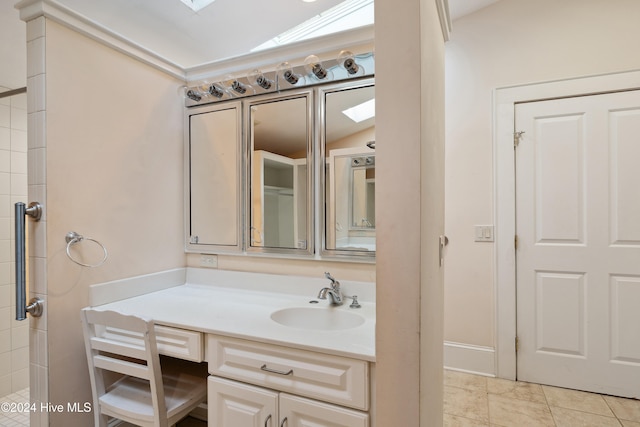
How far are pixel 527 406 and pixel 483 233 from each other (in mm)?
1117

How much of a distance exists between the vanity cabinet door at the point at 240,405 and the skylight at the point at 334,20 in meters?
1.93

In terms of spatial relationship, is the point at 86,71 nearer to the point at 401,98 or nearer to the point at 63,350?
the point at 63,350

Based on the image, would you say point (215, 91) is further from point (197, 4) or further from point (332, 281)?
point (332, 281)

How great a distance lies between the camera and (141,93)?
1.87m

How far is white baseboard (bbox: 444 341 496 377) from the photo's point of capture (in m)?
2.29

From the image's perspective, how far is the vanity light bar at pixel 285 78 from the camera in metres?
1.66

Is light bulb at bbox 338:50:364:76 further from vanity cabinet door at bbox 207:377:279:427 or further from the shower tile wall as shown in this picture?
the shower tile wall

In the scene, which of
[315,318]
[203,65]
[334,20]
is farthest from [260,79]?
[315,318]

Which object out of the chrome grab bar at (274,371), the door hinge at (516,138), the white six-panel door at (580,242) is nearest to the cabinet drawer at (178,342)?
the chrome grab bar at (274,371)

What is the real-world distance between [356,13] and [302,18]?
1.26 ft

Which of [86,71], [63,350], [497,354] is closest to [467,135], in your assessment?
[497,354]

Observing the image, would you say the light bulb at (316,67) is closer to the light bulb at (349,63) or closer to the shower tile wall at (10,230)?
the light bulb at (349,63)

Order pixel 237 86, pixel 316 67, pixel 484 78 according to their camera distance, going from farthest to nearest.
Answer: pixel 484 78 < pixel 237 86 < pixel 316 67

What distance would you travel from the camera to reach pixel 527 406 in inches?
76.9
